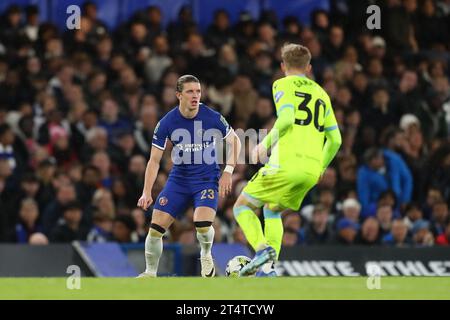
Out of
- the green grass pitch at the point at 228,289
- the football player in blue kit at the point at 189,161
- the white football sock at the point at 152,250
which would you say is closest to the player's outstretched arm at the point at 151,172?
the football player in blue kit at the point at 189,161

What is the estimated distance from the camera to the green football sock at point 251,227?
1410 centimetres

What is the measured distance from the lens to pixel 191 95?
14.6m

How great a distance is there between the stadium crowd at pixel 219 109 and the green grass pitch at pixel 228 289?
5218mm

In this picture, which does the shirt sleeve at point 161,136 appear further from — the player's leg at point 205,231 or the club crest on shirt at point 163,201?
the player's leg at point 205,231

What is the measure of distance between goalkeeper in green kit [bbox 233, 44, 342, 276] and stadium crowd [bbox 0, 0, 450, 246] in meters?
5.03

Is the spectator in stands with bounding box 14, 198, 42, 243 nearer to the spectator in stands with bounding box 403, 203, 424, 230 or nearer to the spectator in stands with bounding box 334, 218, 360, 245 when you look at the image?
the spectator in stands with bounding box 334, 218, 360, 245

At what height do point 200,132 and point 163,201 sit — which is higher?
point 200,132

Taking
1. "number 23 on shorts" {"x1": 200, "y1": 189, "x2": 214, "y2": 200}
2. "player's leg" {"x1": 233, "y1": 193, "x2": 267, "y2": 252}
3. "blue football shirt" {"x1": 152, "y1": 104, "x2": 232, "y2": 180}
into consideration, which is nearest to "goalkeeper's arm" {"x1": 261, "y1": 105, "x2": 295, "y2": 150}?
"player's leg" {"x1": 233, "y1": 193, "x2": 267, "y2": 252}

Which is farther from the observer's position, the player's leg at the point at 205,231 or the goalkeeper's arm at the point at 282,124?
the player's leg at the point at 205,231

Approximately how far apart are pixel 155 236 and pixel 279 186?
60.7 inches

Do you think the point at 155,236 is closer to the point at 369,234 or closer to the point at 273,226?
the point at 273,226

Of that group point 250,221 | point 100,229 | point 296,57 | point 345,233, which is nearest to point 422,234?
point 345,233

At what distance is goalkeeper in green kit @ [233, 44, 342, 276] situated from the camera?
1391 centimetres
